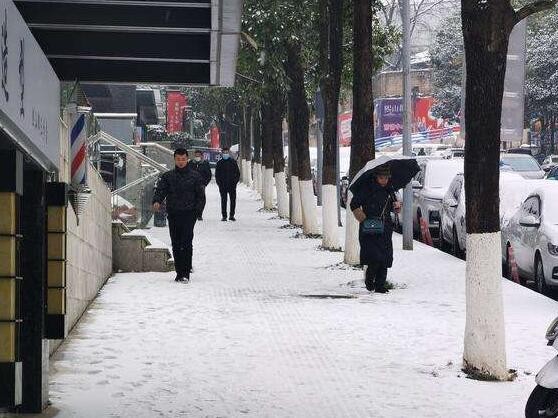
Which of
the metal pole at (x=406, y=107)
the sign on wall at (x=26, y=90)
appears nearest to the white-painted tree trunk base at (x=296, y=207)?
the metal pole at (x=406, y=107)

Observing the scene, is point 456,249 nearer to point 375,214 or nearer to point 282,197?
point 375,214

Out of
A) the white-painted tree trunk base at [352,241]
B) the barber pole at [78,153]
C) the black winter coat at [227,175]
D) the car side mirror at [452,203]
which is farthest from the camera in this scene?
the black winter coat at [227,175]

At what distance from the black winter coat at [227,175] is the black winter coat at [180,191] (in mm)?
14625

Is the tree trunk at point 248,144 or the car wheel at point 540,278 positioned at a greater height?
the tree trunk at point 248,144

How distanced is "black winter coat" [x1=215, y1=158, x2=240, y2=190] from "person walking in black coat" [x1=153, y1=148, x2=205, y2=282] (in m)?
14.7

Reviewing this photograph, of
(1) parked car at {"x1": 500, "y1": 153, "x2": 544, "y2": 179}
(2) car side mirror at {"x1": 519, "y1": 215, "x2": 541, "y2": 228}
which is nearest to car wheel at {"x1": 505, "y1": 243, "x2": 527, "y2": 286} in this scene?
(2) car side mirror at {"x1": 519, "y1": 215, "x2": 541, "y2": 228}

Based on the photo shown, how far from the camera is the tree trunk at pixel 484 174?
10148 millimetres

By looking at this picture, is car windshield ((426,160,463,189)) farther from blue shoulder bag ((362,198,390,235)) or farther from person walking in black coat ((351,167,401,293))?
blue shoulder bag ((362,198,390,235))

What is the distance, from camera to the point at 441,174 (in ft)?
90.6

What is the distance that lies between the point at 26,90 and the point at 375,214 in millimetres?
9234

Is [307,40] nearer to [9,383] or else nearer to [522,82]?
[522,82]

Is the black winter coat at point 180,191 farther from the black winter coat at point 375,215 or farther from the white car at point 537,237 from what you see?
the white car at point 537,237

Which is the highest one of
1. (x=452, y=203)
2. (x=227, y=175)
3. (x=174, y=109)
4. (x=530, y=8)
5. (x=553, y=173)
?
(x=174, y=109)

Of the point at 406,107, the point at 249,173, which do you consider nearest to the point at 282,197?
the point at 406,107
